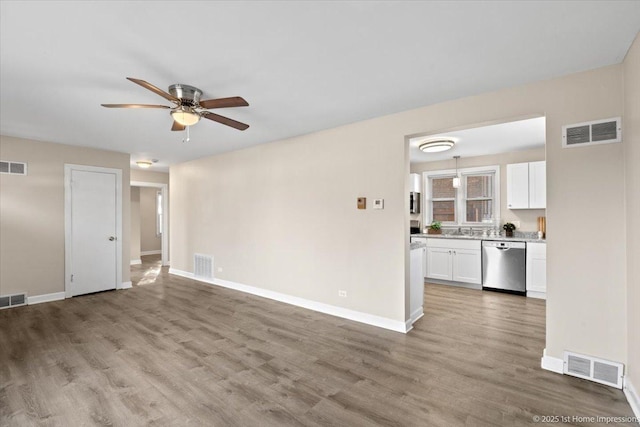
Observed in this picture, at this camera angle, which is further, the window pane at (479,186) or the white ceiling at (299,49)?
the window pane at (479,186)

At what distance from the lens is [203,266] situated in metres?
6.24

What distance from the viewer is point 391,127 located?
3641 mm

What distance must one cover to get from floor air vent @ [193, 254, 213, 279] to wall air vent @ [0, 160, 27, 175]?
10.1ft

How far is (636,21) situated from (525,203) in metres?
4.12

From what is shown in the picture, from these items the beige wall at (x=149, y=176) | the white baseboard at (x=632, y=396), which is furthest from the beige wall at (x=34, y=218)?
the white baseboard at (x=632, y=396)

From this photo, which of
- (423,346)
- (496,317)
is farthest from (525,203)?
(423,346)

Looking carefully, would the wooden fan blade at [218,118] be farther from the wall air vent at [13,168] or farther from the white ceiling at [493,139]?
the wall air vent at [13,168]

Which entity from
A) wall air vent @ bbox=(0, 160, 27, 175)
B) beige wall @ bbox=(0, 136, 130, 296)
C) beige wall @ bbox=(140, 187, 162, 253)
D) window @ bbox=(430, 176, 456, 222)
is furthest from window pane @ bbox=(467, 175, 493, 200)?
beige wall @ bbox=(140, 187, 162, 253)

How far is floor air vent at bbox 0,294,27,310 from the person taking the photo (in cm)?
448

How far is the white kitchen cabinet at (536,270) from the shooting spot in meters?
4.84

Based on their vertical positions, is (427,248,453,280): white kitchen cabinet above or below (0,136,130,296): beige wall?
below

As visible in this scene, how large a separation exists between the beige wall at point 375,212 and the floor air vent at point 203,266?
190 mm

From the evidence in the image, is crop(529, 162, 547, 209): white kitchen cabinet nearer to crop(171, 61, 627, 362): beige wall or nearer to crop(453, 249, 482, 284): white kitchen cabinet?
crop(453, 249, 482, 284): white kitchen cabinet

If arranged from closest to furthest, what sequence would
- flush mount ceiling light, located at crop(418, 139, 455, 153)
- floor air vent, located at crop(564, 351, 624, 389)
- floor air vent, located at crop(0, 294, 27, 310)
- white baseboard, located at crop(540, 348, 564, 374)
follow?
floor air vent, located at crop(564, 351, 624, 389) → white baseboard, located at crop(540, 348, 564, 374) → floor air vent, located at crop(0, 294, 27, 310) → flush mount ceiling light, located at crop(418, 139, 455, 153)
